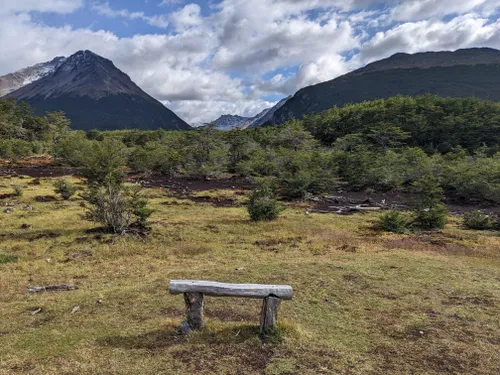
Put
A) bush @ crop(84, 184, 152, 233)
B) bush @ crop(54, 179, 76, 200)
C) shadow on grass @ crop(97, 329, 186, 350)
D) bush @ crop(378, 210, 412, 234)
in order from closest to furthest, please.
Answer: shadow on grass @ crop(97, 329, 186, 350)
bush @ crop(84, 184, 152, 233)
bush @ crop(378, 210, 412, 234)
bush @ crop(54, 179, 76, 200)

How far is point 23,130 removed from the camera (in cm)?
8256

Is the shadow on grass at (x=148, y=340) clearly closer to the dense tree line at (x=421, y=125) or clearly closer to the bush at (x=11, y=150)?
the dense tree line at (x=421, y=125)

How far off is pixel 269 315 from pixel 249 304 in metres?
2.27

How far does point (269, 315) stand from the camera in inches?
274

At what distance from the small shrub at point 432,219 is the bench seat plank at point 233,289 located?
64.3 ft

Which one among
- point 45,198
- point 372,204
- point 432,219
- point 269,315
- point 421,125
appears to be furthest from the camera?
point 421,125

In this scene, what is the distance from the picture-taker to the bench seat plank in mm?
6859

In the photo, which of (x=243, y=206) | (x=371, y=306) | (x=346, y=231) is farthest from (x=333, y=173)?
(x=371, y=306)

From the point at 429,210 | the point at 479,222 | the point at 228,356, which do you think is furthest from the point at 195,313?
the point at 479,222

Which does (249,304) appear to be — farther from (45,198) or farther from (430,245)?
(45,198)

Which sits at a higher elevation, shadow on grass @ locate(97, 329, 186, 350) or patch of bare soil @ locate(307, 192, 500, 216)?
shadow on grass @ locate(97, 329, 186, 350)

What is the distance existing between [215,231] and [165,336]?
13.0 m

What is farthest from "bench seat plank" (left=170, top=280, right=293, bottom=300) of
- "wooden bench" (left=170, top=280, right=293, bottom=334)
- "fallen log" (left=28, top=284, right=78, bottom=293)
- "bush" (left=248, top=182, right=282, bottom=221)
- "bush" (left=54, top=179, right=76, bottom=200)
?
"bush" (left=54, top=179, right=76, bottom=200)

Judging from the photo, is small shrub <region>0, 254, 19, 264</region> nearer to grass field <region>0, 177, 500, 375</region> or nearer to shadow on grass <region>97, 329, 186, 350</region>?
grass field <region>0, 177, 500, 375</region>
